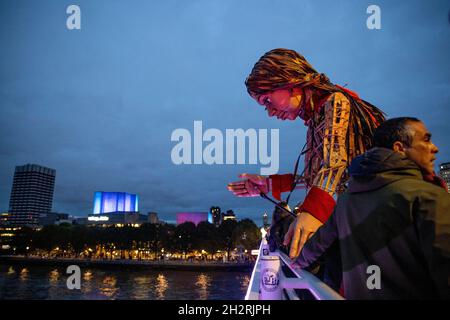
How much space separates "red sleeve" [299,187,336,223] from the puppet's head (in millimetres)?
1171

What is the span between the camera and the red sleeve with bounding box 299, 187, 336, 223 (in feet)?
7.37

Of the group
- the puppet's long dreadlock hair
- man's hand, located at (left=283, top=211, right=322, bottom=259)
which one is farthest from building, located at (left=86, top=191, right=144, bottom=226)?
man's hand, located at (left=283, top=211, right=322, bottom=259)

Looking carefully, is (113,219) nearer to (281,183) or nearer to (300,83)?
(281,183)

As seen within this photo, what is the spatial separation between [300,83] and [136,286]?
217 feet

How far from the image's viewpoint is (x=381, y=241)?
1653 mm

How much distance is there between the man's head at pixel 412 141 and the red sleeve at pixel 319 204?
563 millimetres

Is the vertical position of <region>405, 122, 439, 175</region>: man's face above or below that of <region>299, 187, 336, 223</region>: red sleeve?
above

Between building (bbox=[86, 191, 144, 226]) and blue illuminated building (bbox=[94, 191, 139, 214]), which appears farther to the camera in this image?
blue illuminated building (bbox=[94, 191, 139, 214])

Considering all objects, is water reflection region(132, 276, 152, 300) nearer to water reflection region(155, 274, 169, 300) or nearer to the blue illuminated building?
water reflection region(155, 274, 169, 300)

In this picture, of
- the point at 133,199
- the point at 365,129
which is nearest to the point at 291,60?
the point at 365,129

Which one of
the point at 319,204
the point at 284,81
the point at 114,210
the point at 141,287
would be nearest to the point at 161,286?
the point at 141,287

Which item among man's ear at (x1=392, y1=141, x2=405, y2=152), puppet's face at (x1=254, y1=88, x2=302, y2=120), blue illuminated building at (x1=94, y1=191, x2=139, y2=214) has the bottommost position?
man's ear at (x1=392, y1=141, x2=405, y2=152)
